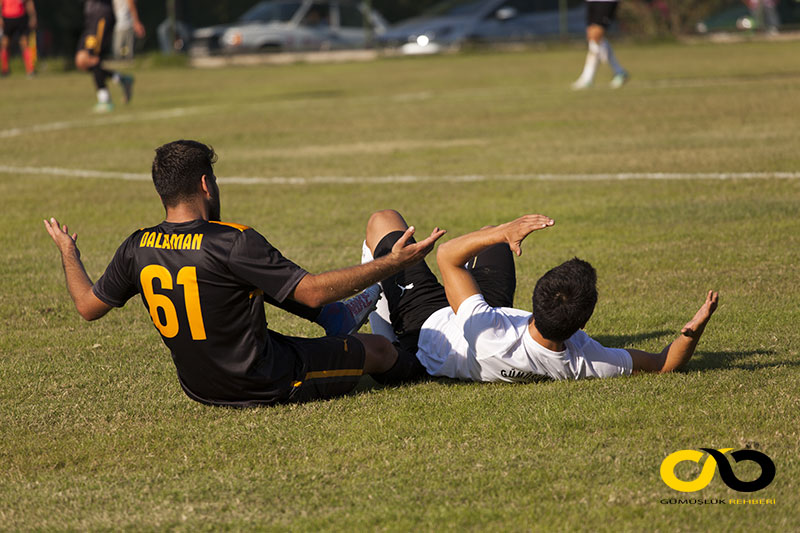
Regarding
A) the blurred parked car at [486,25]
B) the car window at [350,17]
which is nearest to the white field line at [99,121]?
the blurred parked car at [486,25]

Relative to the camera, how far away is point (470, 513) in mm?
3725

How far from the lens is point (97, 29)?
18.4 m

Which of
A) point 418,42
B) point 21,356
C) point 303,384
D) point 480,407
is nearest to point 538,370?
point 480,407

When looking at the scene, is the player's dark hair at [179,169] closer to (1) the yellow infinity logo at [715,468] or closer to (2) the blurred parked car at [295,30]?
(1) the yellow infinity logo at [715,468]

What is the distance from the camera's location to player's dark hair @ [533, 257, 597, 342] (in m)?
4.62

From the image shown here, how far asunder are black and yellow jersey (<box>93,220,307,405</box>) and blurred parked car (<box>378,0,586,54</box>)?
97.0ft

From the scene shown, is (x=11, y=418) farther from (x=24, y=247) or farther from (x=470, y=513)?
(x=24, y=247)

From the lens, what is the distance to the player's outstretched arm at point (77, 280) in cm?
490

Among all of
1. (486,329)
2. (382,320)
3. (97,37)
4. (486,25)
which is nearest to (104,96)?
(97,37)

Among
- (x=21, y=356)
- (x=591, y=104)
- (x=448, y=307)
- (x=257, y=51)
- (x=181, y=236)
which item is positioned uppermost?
(x=181, y=236)

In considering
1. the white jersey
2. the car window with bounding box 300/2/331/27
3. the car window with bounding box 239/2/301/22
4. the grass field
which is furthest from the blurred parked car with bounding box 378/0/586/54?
the white jersey

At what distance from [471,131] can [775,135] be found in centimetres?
380

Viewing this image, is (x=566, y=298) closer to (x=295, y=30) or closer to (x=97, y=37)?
(x=97, y=37)

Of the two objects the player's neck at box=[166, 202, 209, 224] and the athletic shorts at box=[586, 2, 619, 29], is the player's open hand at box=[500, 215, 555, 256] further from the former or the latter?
the athletic shorts at box=[586, 2, 619, 29]
